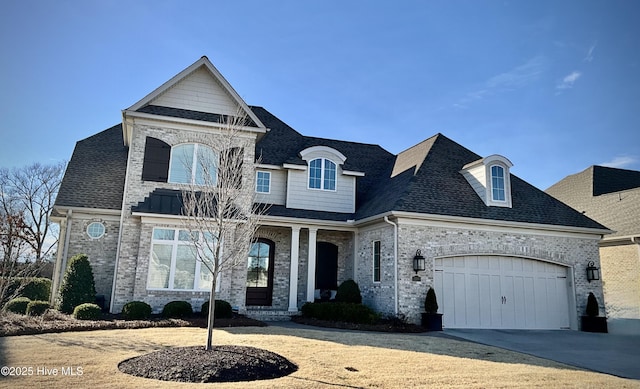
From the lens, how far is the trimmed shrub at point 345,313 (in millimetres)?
14008

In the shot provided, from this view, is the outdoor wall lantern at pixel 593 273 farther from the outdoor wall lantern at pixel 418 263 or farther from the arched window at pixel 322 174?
the arched window at pixel 322 174

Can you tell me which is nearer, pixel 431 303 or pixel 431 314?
pixel 431 314

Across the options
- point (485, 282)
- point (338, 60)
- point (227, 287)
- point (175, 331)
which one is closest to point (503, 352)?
point (485, 282)

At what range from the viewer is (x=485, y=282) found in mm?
15312

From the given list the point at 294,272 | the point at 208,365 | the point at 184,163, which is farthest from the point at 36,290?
the point at 208,365

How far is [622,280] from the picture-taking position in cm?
1862

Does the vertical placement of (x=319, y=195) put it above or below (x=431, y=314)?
above

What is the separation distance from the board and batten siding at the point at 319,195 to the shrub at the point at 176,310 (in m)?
5.63

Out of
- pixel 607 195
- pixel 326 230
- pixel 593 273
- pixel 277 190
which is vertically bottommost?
pixel 593 273

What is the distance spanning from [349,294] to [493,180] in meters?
6.63

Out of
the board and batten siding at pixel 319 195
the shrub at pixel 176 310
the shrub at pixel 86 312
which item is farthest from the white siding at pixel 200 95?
the shrub at pixel 86 312

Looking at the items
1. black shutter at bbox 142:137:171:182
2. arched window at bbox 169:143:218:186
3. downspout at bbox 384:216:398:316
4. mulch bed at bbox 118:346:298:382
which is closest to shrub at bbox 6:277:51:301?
black shutter at bbox 142:137:171:182

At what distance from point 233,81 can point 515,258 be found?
11.8 m

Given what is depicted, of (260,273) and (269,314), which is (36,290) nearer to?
(260,273)
